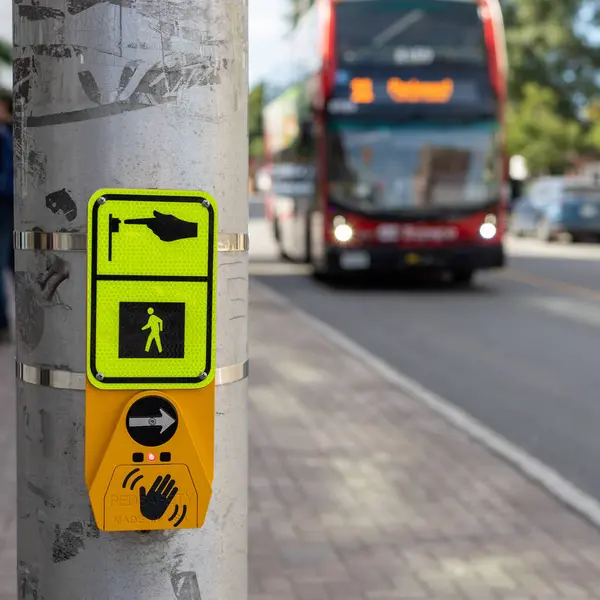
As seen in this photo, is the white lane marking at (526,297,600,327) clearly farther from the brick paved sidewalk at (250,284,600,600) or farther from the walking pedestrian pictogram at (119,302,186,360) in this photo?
the walking pedestrian pictogram at (119,302,186,360)

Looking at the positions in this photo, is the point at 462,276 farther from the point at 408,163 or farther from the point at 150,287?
the point at 150,287

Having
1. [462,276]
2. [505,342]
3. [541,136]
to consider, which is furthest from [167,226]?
[541,136]

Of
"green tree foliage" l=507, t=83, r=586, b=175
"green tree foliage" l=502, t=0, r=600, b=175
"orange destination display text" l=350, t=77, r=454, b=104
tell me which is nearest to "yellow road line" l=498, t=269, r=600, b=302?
"orange destination display text" l=350, t=77, r=454, b=104

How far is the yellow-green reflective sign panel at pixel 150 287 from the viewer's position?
217 centimetres

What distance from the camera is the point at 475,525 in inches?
207

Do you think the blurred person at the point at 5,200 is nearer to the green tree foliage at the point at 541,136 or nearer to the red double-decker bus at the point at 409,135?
the red double-decker bus at the point at 409,135

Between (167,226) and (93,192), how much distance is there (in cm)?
15

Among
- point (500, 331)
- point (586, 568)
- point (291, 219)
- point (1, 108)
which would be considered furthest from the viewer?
point (291, 219)

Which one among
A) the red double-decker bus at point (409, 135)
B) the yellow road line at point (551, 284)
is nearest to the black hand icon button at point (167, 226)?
the yellow road line at point (551, 284)

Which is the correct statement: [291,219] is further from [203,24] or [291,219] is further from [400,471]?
[203,24]

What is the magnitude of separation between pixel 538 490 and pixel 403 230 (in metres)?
11.1

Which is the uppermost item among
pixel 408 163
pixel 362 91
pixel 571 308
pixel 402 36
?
pixel 402 36

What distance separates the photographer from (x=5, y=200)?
32.4ft

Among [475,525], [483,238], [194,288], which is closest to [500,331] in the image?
[483,238]
